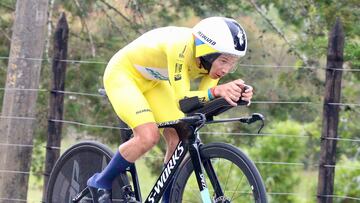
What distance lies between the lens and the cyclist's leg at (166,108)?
21.3 ft

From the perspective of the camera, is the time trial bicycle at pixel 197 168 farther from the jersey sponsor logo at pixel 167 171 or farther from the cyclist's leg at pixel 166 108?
the cyclist's leg at pixel 166 108

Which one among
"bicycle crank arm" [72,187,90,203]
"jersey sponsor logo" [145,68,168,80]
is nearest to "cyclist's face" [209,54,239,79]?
"jersey sponsor logo" [145,68,168,80]

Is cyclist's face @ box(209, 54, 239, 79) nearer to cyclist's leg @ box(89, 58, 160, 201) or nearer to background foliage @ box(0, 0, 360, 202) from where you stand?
cyclist's leg @ box(89, 58, 160, 201)

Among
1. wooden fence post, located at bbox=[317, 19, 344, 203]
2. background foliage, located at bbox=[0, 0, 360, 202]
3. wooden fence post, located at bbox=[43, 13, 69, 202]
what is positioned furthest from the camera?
background foliage, located at bbox=[0, 0, 360, 202]

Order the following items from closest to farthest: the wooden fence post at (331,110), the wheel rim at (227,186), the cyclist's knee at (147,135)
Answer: the wheel rim at (227,186)
the cyclist's knee at (147,135)
the wooden fence post at (331,110)

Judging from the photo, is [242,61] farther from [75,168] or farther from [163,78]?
[163,78]

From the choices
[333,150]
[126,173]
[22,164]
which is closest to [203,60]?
[126,173]

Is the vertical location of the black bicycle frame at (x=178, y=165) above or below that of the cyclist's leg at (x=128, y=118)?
below

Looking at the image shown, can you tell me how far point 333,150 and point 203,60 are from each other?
2.07m

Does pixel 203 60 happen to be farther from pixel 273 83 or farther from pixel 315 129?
pixel 315 129

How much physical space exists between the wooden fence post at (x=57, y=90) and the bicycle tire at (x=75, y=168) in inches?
45.2

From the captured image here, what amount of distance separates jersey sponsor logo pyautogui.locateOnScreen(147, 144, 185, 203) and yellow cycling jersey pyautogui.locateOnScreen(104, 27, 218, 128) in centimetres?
28

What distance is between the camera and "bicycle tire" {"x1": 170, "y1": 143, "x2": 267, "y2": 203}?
228 inches

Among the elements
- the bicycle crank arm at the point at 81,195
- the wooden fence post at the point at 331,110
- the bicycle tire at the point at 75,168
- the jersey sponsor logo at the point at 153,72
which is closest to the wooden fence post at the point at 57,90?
the bicycle tire at the point at 75,168
